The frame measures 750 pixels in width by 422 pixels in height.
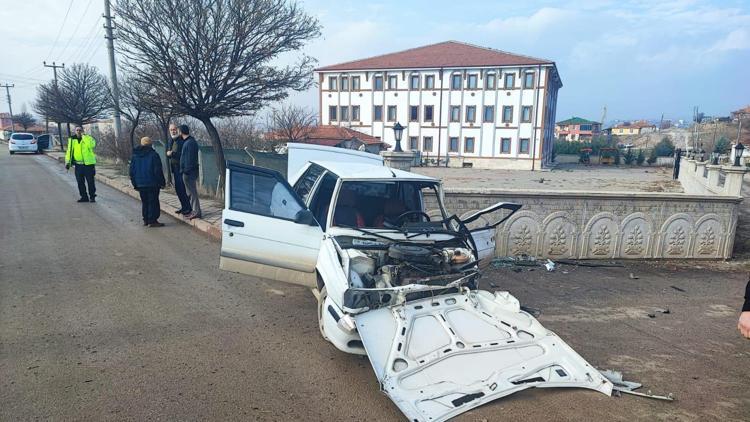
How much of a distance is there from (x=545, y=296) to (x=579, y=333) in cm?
126

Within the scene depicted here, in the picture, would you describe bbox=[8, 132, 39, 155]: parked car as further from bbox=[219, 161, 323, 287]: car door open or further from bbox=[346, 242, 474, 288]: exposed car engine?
bbox=[346, 242, 474, 288]: exposed car engine

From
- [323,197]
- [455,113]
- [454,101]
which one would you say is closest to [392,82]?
[454,101]

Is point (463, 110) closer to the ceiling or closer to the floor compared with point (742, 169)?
closer to the ceiling

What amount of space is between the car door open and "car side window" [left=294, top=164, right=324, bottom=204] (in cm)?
69

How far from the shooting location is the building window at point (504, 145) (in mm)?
52253

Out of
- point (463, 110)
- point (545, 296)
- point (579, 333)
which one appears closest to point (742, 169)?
point (545, 296)

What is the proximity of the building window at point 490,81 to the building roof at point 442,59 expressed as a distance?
4.08ft

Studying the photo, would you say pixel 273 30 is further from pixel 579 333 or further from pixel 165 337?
pixel 579 333

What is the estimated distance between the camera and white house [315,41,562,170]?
50.5 metres

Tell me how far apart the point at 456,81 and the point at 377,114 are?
10369 mm

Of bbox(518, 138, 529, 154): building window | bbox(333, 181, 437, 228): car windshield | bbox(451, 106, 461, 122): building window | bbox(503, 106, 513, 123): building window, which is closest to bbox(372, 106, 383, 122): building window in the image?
bbox(451, 106, 461, 122): building window

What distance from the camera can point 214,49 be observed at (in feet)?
33.4

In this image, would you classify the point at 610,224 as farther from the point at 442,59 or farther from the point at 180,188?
the point at 442,59

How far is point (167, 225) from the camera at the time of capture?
9.45m
